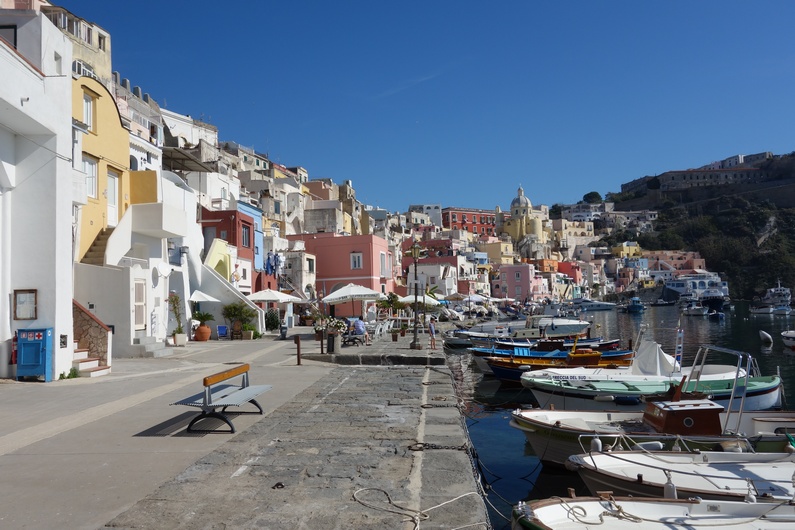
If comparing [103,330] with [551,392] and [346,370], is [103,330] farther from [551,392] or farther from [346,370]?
[551,392]

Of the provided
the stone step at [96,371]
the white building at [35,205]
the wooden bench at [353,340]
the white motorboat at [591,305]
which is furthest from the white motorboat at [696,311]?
the white building at [35,205]

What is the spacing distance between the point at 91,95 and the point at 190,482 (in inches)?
676

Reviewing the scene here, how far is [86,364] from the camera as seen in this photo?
15406 millimetres

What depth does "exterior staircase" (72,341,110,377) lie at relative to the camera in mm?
15156

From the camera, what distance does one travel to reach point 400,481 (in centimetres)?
674

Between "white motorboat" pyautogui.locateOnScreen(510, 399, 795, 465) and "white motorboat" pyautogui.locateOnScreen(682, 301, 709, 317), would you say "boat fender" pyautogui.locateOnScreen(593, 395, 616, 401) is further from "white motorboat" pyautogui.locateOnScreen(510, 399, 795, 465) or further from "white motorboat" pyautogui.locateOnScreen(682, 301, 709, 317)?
"white motorboat" pyautogui.locateOnScreen(682, 301, 709, 317)

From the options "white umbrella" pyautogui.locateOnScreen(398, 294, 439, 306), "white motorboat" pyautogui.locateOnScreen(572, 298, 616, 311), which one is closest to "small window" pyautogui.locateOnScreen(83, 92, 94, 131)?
"white umbrella" pyautogui.locateOnScreen(398, 294, 439, 306)

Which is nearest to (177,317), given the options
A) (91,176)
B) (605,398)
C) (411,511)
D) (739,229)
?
(91,176)

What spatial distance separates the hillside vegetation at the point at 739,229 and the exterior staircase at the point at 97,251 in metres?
141

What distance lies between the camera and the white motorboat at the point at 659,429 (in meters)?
10.0

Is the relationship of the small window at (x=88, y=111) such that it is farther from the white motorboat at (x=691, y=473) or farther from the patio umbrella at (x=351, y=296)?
the white motorboat at (x=691, y=473)

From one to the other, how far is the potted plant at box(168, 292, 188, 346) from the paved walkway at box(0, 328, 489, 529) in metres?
10.6

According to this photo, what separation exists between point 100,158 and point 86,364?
8270 mm

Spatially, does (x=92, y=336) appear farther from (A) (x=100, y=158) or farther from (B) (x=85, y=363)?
(A) (x=100, y=158)
